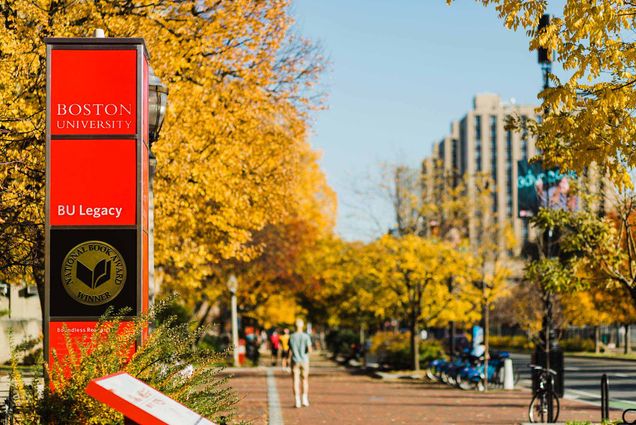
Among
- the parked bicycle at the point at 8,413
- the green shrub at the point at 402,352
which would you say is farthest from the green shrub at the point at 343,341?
the parked bicycle at the point at 8,413

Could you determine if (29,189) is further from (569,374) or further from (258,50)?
(569,374)

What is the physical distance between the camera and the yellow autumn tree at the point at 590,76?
10898 millimetres

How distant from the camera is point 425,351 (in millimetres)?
37938

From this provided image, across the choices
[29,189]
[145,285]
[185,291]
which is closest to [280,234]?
[185,291]

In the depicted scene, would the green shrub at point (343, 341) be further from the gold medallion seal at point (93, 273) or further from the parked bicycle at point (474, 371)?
the gold medallion seal at point (93, 273)

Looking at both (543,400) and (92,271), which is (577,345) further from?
(92,271)

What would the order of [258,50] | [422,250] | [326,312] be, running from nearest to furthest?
[258,50]
[422,250]
[326,312]

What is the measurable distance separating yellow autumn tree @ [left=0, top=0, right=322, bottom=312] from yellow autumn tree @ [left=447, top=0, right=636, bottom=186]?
747 cm

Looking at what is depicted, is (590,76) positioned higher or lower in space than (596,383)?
higher

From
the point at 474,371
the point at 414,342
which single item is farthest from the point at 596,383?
the point at 474,371

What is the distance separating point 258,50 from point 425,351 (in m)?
15.3

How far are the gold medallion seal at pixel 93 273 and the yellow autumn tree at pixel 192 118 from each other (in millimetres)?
5476

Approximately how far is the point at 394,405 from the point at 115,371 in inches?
585

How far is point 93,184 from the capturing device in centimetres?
1049
